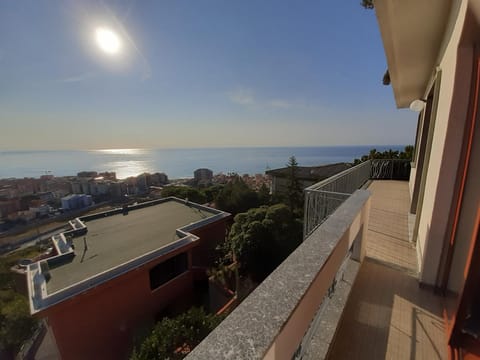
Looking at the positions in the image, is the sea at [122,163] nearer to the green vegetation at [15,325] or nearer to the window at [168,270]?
the window at [168,270]

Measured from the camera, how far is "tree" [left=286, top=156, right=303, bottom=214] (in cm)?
1695

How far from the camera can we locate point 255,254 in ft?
27.0

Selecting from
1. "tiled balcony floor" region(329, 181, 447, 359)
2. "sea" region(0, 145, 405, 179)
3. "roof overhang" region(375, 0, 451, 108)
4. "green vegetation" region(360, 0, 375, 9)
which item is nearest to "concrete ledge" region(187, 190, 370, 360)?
"tiled balcony floor" region(329, 181, 447, 359)

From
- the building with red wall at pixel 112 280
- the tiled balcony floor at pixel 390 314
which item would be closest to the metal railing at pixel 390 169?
the tiled balcony floor at pixel 390 314

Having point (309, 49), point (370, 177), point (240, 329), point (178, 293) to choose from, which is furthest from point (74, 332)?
point (309, 49)

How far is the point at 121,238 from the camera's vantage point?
9.02 meters

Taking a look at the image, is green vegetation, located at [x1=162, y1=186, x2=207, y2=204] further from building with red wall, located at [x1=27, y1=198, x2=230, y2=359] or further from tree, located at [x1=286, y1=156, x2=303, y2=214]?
tree, located at [x1=286, y1=156, x2=303, y2=214]

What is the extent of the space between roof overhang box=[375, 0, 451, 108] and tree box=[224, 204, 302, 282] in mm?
6422

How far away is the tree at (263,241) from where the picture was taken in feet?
26.9

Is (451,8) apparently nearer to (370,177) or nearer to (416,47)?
(416,47)

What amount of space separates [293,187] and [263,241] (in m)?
10.00

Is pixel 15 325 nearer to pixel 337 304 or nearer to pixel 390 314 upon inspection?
pixel 337 304

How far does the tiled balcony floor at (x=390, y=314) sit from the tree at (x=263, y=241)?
219 inches

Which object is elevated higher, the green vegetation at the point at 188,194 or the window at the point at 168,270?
the green vegetation at the point at 188,194
